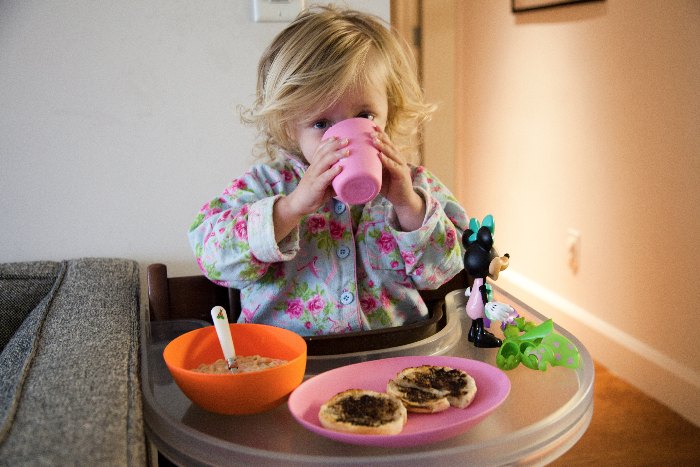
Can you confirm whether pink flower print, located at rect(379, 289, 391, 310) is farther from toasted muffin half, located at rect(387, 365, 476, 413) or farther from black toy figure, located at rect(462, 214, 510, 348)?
toasted muffin half, located at rect(387, 365, 476, 413)

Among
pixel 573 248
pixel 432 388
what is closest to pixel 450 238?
pixel 432 388

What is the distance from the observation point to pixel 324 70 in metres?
1.03

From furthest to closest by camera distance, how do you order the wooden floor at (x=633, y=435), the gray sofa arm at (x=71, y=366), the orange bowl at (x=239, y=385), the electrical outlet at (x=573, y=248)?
the electrical outlet at (x=573, y=248)
the wooden floor at (x=633, y=435)
the orange bowl at (x=239, y=385)
the gray sofa arm at (x=71, y=366)

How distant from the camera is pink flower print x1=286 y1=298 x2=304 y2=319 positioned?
1157mm

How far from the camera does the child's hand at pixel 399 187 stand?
95 cm

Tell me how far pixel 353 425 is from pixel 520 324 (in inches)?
14.0

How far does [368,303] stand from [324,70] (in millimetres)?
386

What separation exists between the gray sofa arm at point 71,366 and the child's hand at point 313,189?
0.82 feet

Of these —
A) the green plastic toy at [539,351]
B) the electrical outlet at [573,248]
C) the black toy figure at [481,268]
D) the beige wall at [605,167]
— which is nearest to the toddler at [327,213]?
the black toy figure at [481,268]

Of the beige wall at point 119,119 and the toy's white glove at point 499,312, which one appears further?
the beige wall at point 119,119

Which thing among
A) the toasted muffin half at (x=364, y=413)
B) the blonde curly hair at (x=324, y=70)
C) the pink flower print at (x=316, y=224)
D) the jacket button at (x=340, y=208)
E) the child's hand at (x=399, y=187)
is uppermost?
the blonde curly hair at (x=324, y=70)

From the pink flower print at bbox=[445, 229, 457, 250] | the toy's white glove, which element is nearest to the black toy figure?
the toy's white glove

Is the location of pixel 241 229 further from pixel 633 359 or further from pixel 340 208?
pixel 633 359

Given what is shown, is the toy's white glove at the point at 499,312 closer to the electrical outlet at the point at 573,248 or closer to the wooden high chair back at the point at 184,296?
the wooden high chair back at the point at 184,296
